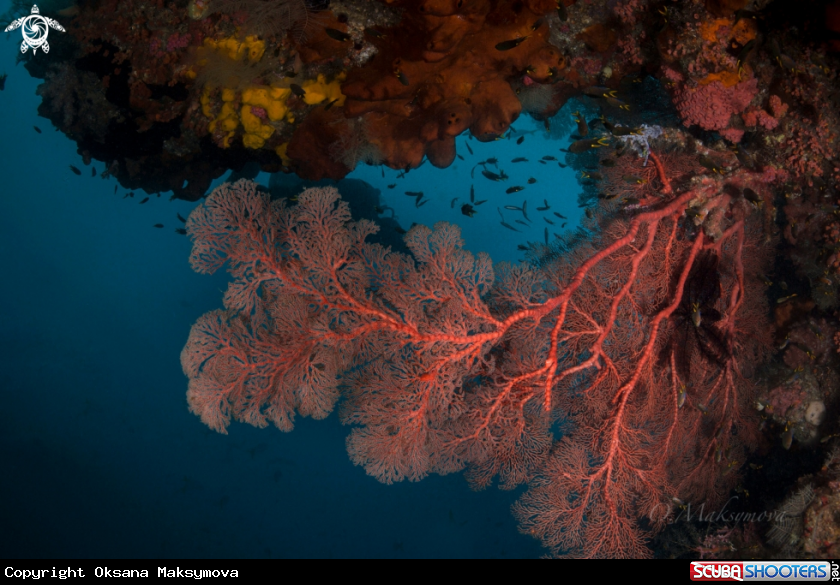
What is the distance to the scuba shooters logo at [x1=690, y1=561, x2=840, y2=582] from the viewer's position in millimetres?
4328

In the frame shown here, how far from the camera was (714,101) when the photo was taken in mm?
3775

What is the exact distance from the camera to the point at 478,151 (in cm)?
895

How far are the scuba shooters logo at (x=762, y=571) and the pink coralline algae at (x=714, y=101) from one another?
18.0ft

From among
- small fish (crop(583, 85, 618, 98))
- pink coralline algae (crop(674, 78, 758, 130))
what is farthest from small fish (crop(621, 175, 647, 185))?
small fish (crop(583, 85, 618, 98))

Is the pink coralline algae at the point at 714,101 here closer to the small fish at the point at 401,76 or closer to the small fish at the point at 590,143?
the small fish at the point at 590,143

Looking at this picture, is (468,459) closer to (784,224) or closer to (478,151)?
(784,224)

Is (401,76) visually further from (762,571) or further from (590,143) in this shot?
(762,571)

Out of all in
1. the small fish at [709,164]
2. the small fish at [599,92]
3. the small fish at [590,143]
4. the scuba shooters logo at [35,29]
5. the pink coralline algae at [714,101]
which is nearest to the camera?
the pink coralline algae at [714,101]

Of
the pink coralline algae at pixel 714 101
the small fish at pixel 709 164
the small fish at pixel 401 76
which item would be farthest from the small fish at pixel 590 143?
the small fish at pixel 401 76

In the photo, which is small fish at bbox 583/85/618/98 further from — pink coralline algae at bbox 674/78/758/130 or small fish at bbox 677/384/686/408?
small fish at bbox 677/384/686/408

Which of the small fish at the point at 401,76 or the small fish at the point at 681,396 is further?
the small fish at the point at 681,396

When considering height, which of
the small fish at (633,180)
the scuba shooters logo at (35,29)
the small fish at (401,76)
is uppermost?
the scuba shooters logo at (35,29)

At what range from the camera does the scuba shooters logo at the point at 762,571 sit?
14.2 feet

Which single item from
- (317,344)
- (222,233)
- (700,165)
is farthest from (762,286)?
(222,233)
